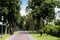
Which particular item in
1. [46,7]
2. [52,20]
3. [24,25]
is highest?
[46,7]

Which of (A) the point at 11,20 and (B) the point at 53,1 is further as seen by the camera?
(B) the point at 53,1

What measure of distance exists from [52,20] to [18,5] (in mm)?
24665

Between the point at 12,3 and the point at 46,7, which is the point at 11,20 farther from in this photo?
the point at 46,7

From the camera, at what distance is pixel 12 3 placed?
56.9m

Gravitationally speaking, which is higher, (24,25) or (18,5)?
(18,5)

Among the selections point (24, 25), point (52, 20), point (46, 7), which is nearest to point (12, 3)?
point (46, 7)

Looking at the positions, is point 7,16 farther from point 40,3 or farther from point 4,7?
point 40,3

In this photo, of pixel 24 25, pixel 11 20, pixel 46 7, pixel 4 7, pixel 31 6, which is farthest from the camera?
pixel 24 25

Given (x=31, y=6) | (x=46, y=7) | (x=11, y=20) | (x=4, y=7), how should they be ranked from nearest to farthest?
(x=4, y=7) → (x=11, y=20) → (x=46, y=7) → (x=31, y=6)

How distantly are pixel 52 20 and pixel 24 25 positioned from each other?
279ft

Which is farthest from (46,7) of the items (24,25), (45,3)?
(24,25)

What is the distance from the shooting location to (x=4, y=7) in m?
56.7

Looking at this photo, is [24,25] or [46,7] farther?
[24,25]

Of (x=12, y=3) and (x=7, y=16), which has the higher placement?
(x=12, y=3)
